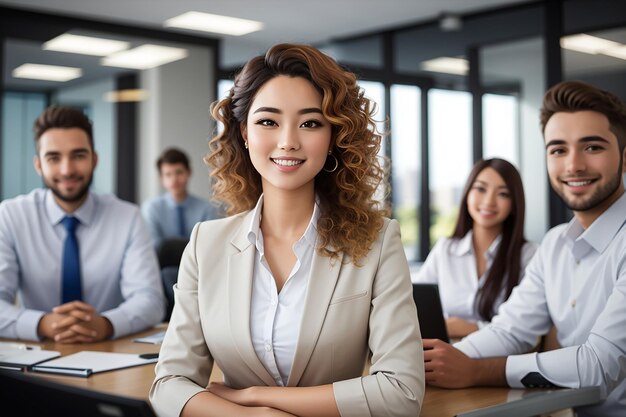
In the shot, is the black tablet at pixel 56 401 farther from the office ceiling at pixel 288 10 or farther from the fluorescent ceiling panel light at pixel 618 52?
the fluorescent ceiling panel light at pixel 618 52

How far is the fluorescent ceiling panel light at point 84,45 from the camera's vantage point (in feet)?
24.4

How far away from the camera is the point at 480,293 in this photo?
3426 millimetres

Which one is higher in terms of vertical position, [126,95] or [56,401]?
[126,95]

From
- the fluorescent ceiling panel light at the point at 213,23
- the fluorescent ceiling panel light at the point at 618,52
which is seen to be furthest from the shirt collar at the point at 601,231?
the fluorescent ceiling panel light at the point at 213,23

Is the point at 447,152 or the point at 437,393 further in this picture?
the point at 447,152

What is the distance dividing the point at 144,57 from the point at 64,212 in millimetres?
5387

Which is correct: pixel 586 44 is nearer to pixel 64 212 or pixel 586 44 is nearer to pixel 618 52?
pixel 618 52

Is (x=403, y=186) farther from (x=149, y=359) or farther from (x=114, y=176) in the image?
(x=149, y=359)

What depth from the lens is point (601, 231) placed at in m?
2.27

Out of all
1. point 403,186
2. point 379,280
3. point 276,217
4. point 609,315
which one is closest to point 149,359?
point 276,217

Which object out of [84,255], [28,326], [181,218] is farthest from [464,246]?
[181,218]

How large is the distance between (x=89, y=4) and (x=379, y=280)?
6.33 m

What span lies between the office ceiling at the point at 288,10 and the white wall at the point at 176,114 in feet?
1.61

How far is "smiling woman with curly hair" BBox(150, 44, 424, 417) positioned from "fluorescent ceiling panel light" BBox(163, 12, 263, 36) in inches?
237
